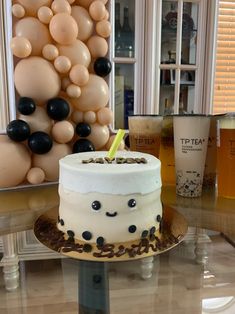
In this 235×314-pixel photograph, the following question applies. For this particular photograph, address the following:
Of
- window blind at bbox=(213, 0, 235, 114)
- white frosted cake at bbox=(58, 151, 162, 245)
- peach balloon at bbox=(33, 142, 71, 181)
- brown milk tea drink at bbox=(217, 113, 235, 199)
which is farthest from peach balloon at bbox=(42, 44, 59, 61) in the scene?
window blind at bbox=(213, 0, 235, 114)

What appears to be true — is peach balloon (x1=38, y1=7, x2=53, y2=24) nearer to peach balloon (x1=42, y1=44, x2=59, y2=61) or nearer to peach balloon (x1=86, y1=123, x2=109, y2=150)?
peach balloon (x1=42, y1=44, x2=59, y2=61)

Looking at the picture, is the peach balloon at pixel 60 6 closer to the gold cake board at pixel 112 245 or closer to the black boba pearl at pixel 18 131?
the black boba pearl at pixel 18 131

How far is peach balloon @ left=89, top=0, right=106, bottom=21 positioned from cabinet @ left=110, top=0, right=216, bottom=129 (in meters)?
0.21

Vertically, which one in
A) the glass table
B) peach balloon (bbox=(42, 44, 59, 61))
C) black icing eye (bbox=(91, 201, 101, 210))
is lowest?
the glass table

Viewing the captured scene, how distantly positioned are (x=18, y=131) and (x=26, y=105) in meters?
0.06

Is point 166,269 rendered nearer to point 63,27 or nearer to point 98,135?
point 98,135

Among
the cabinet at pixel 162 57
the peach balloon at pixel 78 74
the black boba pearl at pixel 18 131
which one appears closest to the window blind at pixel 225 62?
the cabinet at pixel 162 57

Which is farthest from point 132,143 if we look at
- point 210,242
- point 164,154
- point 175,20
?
point 210,242

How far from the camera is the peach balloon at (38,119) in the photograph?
0.75 meters

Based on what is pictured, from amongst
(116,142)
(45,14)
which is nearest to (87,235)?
(116,142)

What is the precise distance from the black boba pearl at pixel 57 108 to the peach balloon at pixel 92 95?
0.15ft

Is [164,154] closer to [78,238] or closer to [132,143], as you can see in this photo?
[132,143]

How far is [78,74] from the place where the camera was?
74 cm

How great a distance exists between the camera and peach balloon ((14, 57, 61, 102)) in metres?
0.72
